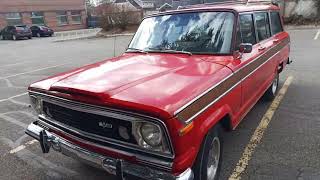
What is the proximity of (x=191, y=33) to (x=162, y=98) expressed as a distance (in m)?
1.78

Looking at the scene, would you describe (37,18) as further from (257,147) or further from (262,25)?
(257,147)

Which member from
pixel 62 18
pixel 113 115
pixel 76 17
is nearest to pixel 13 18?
pixel 62 18

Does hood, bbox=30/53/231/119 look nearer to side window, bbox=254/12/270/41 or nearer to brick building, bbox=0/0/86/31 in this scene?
side window, bbox=254/12/270/41

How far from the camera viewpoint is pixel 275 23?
6.91 metres

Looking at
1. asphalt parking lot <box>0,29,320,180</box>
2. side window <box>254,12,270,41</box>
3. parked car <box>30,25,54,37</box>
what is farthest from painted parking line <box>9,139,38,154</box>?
parked car <box>30,25,54,37</box>

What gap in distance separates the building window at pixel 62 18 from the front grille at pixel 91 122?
51.8m

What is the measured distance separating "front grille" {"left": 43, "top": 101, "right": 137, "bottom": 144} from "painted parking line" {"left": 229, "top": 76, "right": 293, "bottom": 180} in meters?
1.61

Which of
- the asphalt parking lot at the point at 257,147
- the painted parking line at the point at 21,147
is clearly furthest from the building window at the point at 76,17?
the painted parking line at the point at 21,147

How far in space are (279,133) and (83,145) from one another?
3168mm

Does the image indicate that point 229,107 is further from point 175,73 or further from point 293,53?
point 293,53

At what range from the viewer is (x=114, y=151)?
3137mm

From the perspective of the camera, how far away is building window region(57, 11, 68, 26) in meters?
52.5

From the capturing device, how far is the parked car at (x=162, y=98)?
2.94 m

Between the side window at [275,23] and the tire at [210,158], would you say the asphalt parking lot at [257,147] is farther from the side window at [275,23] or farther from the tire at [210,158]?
the side window at [275,23]
